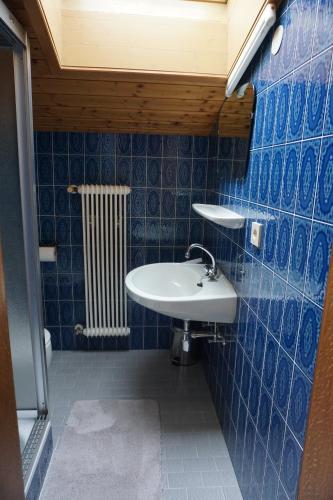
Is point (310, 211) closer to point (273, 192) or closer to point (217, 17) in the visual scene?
point (273, 192)

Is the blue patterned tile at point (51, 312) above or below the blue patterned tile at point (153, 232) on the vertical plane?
below

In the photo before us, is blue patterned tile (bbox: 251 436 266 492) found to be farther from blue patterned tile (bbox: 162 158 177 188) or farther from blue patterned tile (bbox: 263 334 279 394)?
blue patterned tile (bbox: 162 158 177 188)

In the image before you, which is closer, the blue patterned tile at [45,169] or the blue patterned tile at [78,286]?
the blue patterned tile at [45,169]

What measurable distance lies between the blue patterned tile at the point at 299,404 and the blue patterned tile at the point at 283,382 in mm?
30

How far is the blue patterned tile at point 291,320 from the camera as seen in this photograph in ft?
3.20

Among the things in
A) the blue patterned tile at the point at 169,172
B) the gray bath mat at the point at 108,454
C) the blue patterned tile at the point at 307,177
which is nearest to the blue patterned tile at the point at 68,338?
the gray bath mat at the point at 108,454

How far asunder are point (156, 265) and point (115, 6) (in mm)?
1400

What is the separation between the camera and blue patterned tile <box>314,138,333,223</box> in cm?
82

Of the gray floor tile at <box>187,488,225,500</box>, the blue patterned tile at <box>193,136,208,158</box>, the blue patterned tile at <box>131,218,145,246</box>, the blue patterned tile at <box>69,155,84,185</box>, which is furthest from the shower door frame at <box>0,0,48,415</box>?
the blue patterned tile at <box>193,136,208,158</box>

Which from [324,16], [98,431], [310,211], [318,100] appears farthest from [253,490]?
[324,16]

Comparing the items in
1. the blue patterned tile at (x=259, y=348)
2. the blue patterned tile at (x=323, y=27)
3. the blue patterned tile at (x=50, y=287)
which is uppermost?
the blue patterned tile at (x=323, y=27)

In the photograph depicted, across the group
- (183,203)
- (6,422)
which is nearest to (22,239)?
(6,422)

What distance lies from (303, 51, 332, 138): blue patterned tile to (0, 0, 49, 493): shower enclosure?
1.01 m

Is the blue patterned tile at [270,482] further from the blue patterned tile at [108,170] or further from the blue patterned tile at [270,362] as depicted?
the blue patterned tile at [108,170]
